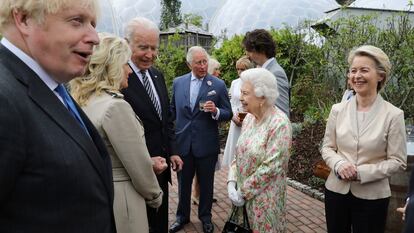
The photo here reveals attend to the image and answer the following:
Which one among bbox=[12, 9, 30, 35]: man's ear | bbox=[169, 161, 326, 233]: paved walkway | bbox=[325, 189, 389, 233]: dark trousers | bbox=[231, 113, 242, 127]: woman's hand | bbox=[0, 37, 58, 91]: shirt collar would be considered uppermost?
bbox=[12, 9, 30, 35]: man's ear

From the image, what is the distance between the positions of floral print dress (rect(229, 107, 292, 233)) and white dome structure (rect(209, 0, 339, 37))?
22372 mm

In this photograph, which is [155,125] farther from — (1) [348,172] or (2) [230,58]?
(2) [230,58]

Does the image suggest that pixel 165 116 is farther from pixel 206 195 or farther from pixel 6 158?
pixel 6 158

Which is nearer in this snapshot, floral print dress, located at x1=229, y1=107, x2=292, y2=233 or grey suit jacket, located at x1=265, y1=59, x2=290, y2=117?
floral print dress, located at x1=229, y1=107, x2=292, y2=233

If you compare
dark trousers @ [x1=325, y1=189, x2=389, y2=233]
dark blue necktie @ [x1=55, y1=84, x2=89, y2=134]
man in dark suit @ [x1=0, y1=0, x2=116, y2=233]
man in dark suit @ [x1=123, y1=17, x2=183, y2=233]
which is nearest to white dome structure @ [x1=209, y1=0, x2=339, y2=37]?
man in dark suit @ [x1=123, y1=17, x2=183, y2=233]

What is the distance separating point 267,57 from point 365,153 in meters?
1.90

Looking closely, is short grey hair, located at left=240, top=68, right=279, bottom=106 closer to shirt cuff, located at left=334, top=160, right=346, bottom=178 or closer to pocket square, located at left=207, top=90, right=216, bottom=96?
shirt cuff, located at left=334, top=160, right=346, bottom=178

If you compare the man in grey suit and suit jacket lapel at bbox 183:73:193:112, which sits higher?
the man in grey suit

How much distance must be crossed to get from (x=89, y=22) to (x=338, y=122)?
214 cm

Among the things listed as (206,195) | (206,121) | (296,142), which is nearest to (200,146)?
(206,121)

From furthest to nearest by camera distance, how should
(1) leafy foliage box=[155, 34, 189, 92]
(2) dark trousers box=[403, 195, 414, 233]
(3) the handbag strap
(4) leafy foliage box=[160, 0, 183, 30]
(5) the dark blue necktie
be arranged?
(4) leafy foliage box=[160, 0, 183, 30]
(1) leafy foliage box=[155, 34, 189, 92]
(3) the handbag strap
(2) dark trousers box=[403, 195, 414, 233]
(5) the dark blue necktie

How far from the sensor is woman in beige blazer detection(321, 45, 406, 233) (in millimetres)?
2582

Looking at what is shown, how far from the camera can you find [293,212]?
5000 millimetres

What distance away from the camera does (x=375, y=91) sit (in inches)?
108
